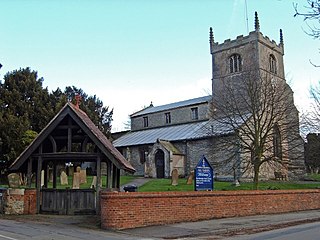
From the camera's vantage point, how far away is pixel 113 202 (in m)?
14.8

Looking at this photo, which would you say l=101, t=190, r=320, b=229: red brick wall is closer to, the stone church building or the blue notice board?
the blue notice board

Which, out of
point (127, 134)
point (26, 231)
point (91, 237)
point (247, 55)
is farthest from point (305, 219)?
point (127, 134)

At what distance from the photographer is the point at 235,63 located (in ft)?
175

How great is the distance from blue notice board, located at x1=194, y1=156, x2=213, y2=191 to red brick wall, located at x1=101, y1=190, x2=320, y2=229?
706 mm

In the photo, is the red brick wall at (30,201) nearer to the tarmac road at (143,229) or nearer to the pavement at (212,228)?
the tarmac road at (143,229)

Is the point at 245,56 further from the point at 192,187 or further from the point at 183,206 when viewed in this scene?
the point at 183,206

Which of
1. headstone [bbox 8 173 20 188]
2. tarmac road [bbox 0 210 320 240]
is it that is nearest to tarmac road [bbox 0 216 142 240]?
tarmac road [bbox 0 210 320 240]

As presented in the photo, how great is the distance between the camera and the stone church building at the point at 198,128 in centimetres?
4050

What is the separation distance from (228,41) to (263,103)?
25784 millimetres

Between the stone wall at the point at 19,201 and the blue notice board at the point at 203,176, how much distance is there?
769 cm

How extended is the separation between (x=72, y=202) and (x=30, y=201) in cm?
209

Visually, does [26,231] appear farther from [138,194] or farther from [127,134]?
[127,134]

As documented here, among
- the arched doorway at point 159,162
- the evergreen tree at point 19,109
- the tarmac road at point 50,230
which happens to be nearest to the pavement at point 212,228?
the tarmac road at point 50,230

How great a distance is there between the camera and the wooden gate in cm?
1800
